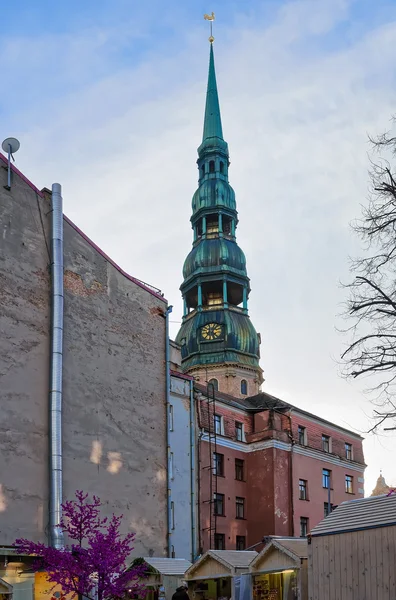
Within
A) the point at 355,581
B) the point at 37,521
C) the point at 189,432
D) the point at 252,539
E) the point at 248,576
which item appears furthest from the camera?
the point at 252,539

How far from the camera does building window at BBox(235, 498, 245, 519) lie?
149ft

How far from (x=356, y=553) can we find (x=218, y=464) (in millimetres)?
22751

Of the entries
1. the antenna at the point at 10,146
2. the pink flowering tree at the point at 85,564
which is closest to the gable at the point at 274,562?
the pink flowering tree at the point at 85,564

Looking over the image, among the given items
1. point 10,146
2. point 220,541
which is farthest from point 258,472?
point 10,146

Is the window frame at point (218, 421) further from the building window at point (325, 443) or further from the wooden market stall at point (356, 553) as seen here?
the wooden market stall at point (356, 553)

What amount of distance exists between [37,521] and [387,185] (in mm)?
20764

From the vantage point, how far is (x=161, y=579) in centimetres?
3438

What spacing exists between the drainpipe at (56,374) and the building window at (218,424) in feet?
44.4

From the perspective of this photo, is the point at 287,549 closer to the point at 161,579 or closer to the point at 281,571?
the point at 281,571

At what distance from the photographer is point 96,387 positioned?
1447 inches

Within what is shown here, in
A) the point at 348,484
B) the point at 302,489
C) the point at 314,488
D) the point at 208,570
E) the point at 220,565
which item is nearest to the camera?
the point at 220,565

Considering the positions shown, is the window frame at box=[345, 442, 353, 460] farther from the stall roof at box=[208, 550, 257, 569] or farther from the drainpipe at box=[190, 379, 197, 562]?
the stall roof at box=[208, 550, 257, 569]

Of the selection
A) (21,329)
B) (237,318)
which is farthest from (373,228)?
(237,318)

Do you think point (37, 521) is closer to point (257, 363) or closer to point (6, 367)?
point (6, 367)
